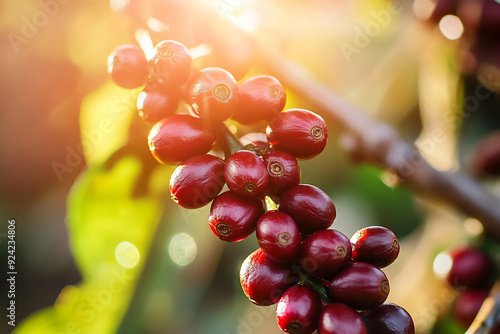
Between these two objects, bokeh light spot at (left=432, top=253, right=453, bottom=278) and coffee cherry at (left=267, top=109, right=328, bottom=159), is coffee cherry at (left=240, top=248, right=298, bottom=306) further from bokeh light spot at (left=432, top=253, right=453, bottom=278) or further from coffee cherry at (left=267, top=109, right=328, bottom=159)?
bokeh light spot at (left=432, top=253, right=453, bottom=278)

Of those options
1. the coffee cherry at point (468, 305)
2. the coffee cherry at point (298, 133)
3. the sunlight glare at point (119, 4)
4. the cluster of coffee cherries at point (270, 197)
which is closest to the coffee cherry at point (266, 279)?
the cluster of coffee cherries at point (270, 197)

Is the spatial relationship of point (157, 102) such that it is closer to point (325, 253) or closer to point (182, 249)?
point (325, 253)

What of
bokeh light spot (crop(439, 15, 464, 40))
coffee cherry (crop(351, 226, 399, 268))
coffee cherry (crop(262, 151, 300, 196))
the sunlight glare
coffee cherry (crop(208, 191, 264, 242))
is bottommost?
coffee cherry (crop(208, 191, 264, 242))

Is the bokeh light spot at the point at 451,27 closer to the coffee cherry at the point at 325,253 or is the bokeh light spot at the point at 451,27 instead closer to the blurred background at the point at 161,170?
the blurred background at the point at 161,170

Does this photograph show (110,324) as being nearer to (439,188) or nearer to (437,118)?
(439,188)

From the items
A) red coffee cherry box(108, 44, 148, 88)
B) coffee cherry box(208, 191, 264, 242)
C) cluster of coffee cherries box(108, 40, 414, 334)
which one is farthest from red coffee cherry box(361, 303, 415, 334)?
red coffee cherry box(108, 44, 148, 88)
